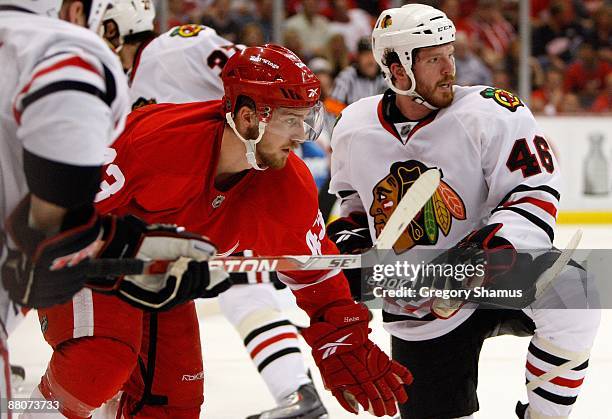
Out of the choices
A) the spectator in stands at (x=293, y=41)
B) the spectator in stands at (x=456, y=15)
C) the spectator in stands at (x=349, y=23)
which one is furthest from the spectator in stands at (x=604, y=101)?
the spectator in stands at (x=293, y=41)

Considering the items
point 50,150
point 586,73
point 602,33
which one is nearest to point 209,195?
point 50,150

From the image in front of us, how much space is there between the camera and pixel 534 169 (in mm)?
2447

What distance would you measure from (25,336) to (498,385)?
6.26 feet

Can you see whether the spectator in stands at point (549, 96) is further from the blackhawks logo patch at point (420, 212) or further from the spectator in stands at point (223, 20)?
the blackhawks logo patch at point (420, 212)

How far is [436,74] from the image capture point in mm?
2605

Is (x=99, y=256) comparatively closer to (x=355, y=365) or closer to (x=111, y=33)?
(x=355, y=365)

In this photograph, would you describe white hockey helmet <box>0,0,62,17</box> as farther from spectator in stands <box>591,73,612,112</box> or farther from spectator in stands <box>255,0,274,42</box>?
spectator in stands <box>591,73,612,112</box>

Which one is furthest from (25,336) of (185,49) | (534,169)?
(534,169)

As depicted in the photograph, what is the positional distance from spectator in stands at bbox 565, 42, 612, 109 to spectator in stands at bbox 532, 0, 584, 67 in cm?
8

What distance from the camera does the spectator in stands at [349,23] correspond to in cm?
716

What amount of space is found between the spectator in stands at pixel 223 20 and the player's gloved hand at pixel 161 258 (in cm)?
494

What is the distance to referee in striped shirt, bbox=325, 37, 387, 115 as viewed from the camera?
5.96 m

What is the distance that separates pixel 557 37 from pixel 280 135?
5.56m

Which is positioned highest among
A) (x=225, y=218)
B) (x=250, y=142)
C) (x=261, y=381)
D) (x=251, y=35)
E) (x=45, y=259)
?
(x=45, y=259)
